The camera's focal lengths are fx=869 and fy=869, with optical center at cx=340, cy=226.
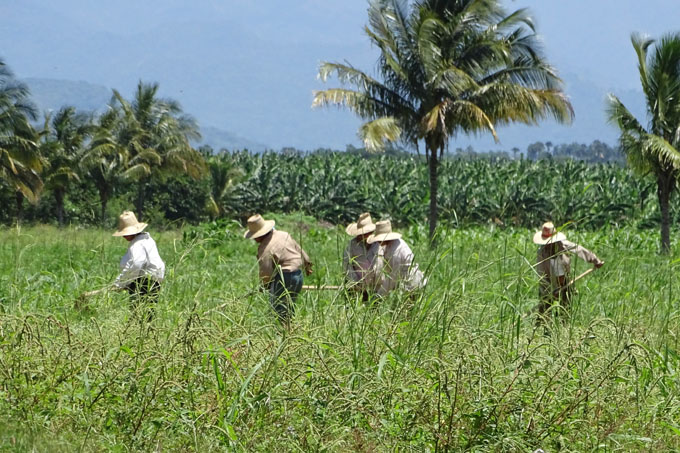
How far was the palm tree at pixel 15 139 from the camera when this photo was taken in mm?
32719

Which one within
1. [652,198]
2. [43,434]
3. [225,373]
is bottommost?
[43,434]

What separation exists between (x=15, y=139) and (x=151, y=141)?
14810 millimetres

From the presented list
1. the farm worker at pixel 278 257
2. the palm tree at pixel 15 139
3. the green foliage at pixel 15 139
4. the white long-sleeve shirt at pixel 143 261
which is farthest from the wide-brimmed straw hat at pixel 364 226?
the green foliage at pixel 15 139

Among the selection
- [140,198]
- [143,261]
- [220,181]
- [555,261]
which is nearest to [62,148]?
[140,198]

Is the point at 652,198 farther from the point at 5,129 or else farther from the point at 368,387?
the point at 368,387

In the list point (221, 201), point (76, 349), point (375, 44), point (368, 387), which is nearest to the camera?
point (368, 387)

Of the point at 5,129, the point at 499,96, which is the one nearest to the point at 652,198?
the point at 499,96

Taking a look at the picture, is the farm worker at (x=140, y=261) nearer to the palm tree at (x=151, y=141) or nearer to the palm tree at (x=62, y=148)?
the palm tree at (x=62, y=148)

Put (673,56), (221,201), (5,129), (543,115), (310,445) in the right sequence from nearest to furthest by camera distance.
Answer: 1. (310,445)
2. (673,56)
3. (543,115)
4. (5,129)
5. (221,201)

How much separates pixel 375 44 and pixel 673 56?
8.21 meters

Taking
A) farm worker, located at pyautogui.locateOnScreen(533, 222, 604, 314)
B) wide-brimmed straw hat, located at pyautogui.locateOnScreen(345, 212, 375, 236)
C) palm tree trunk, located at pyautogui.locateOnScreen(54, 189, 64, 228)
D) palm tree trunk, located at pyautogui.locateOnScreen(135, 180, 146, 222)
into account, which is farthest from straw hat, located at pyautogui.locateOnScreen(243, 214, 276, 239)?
palm tree trunk, located at pyautogui.locateOnScreen(135, 180, 146, 222)

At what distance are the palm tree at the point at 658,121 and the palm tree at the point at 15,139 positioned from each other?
21.6m

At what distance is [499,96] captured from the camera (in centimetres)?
2431

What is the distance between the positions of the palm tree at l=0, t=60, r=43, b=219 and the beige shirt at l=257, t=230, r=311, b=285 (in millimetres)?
26383
